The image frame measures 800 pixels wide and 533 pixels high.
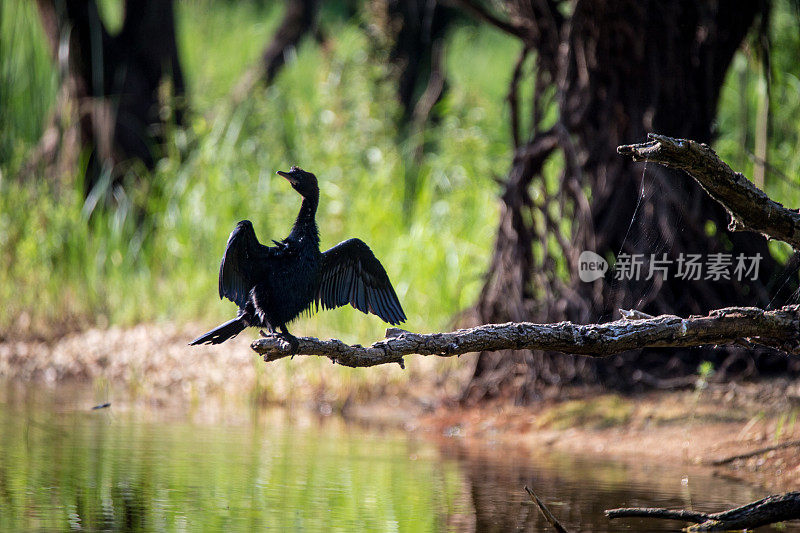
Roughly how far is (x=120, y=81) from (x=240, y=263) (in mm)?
6658

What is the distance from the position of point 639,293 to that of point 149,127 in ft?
18.4

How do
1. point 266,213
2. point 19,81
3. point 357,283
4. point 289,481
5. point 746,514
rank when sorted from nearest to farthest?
point 746,514 < point 357,283 < point 289,481 < point 19,81 < point 266,213

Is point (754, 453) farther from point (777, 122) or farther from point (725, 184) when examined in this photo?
point (777, 122)

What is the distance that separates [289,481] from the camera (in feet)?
11.6

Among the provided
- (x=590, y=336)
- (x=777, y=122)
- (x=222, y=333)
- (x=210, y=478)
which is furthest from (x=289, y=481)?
(x=777, y=122)

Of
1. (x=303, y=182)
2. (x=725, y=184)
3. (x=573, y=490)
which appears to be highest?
(x=303, y=182)

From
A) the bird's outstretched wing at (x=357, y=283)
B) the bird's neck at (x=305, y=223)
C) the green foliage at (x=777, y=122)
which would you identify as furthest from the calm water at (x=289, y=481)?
the green foliage at (x=777, y=122)

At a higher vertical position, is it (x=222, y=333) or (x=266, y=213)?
(x=266, y=213)

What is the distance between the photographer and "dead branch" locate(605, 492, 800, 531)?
106 inches

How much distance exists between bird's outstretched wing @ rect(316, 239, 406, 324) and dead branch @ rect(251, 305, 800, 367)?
0.73m

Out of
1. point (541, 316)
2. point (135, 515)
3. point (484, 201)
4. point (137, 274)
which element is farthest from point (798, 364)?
point (137, 274)

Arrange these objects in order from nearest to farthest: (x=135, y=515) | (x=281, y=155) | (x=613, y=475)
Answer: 1. (x=135, y=515)
2. (x=613, y=475)
3. (x=281, y=155)

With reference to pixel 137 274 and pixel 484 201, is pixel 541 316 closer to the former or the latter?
pixel 484 201

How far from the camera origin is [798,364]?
511 cm
